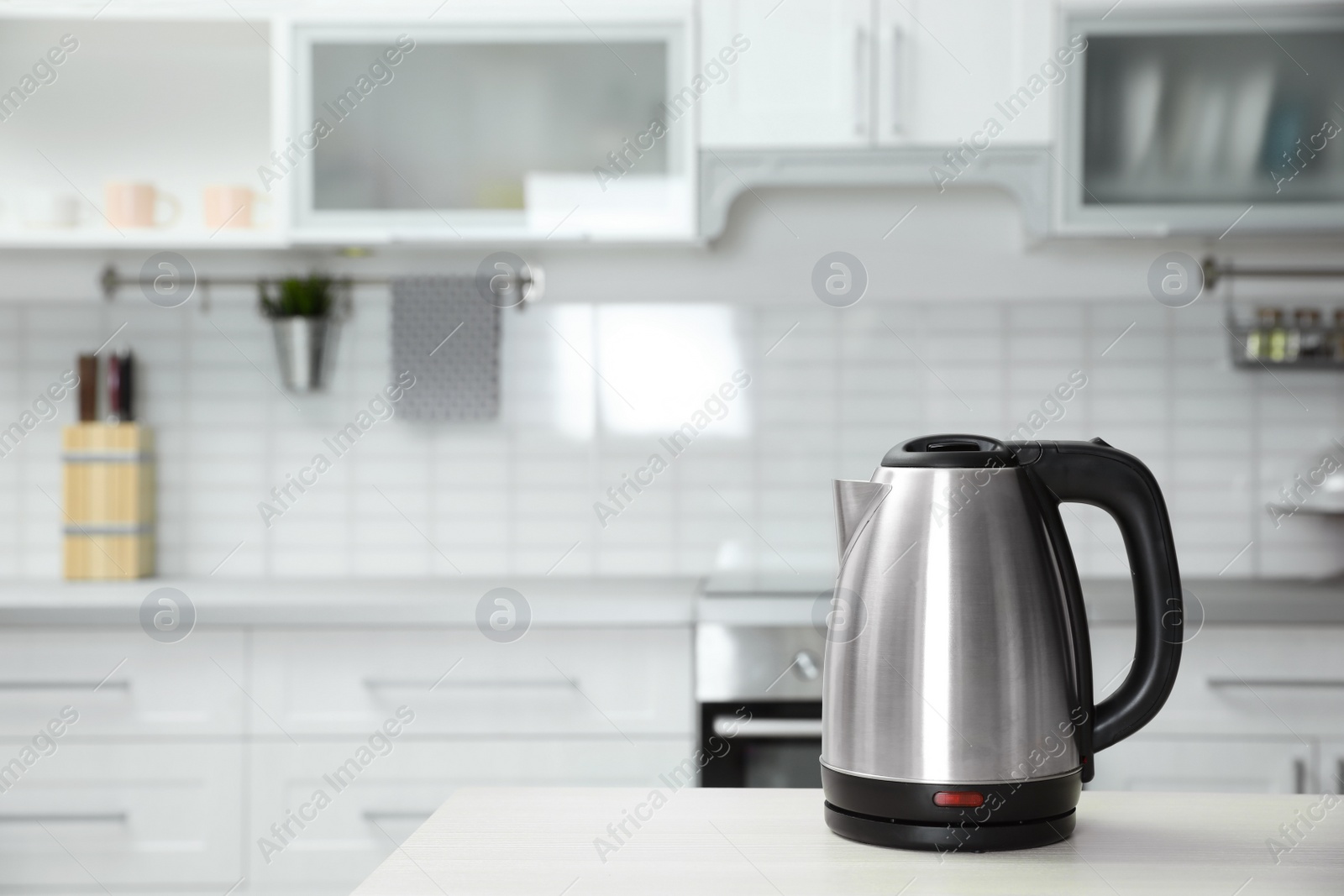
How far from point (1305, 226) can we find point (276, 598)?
1880 mm

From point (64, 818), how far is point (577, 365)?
121 cm

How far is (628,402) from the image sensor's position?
2357mm

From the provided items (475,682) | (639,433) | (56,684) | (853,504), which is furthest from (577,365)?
(853,504)

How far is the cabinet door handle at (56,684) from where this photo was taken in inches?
73.5

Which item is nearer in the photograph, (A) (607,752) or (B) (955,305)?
(A) (607,752)

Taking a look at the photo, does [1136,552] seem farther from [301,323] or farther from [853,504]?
[301,323]

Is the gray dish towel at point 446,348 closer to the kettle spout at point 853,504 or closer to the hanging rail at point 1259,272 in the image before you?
the hanging rail at point 1259,272

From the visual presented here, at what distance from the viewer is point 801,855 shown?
2.06 ft

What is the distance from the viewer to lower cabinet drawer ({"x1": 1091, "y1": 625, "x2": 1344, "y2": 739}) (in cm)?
181

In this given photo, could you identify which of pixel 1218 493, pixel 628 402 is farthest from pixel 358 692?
pixel 1218 493

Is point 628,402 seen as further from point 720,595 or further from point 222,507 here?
point 222,507

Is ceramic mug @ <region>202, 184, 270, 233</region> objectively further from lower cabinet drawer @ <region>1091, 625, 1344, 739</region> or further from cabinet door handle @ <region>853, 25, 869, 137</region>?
lower cabinet drawer @ <region>1091, 625, 1344, 739</region>

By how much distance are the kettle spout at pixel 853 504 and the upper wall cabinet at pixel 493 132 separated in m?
1.42

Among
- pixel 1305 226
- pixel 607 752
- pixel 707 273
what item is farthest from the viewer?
pixel 707 273
